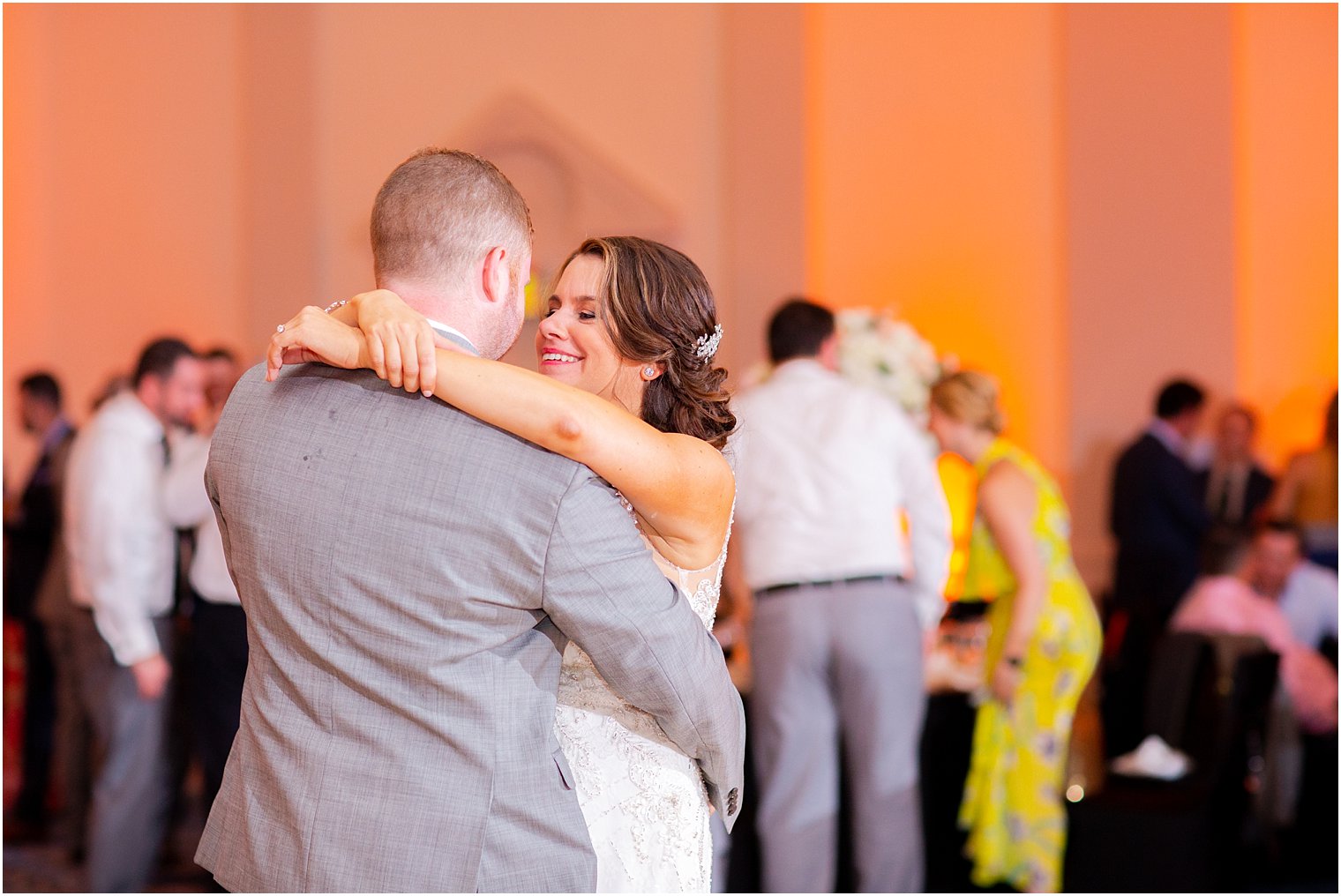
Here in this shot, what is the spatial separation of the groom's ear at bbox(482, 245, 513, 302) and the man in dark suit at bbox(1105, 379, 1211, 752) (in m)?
5.34

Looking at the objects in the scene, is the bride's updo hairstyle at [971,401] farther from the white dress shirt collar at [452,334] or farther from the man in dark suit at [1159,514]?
the white dress shirt collar at [452,334]

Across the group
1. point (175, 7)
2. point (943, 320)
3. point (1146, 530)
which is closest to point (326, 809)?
point (1146, 530)

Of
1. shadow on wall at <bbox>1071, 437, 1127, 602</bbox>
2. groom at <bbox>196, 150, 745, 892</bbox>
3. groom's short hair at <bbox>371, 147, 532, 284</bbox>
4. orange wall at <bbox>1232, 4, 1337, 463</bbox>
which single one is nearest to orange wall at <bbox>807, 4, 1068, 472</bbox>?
shadow on wall at <bbox>1071, 437, 1127, 602</bbox>

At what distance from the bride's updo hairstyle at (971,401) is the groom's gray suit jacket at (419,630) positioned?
2762 mm

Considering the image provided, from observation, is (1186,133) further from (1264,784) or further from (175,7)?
(175,7)

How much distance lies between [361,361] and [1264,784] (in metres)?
4.01

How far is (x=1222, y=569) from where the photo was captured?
5.14 meters

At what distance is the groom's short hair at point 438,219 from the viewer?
1.58m

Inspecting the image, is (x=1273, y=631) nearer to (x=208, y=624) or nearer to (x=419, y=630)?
(x=208, y=624)

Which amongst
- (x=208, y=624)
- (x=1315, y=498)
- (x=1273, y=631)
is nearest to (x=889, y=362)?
(x=1273, y=631)

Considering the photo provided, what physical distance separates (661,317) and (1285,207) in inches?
263

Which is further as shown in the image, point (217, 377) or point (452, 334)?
point (217, 377)

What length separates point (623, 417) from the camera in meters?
1.54

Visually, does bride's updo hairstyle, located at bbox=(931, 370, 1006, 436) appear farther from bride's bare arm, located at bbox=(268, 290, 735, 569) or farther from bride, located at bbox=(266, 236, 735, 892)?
bride's bare arm, located at bbox=(268, 290, 735, 569)
